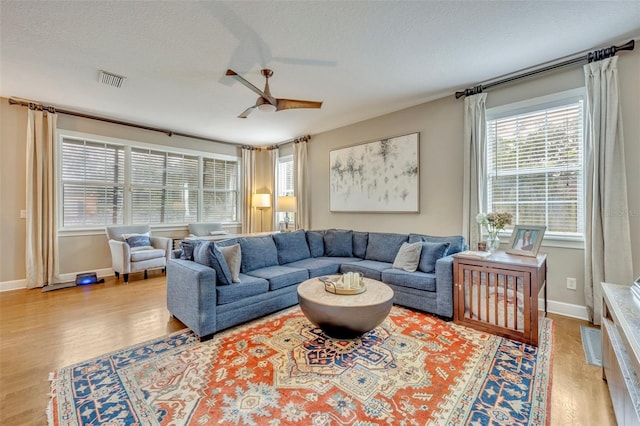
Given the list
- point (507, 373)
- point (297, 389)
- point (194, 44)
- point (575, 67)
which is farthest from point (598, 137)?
point (194, 44)

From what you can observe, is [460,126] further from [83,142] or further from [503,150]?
[83,142]

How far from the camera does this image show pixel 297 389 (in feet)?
5.66

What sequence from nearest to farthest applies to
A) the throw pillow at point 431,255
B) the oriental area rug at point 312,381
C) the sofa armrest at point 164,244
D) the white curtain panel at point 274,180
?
the oriental area rug at point 312,381 → the throw pillow at point 431,255 → the sofa armrest at point 164,244 → the white curtain panel at point 274,180

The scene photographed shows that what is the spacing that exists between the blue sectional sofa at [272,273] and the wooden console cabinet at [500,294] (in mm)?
127

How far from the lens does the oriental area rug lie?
1.51 m

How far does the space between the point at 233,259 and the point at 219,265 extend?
0.21 m

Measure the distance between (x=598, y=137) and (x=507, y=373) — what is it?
8.09 ft

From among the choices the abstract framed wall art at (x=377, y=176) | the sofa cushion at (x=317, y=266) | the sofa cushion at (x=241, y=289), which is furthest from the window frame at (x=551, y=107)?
the sofa cushion at (x=241, y=289)

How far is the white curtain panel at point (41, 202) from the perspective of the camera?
402cm

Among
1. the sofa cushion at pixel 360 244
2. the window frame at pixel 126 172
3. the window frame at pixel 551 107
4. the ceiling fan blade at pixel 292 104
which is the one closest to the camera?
the window frame at pixel 551 107

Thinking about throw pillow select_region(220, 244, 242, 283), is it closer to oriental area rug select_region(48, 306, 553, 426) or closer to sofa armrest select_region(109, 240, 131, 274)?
oriental area rug select_region(48, 306, 553, 426)

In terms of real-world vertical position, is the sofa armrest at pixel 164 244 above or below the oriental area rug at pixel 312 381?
above

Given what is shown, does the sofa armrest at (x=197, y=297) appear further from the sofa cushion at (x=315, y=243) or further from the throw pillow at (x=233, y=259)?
the sofa cushion at (x=315, y=243)

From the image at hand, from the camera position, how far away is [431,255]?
312 cm
